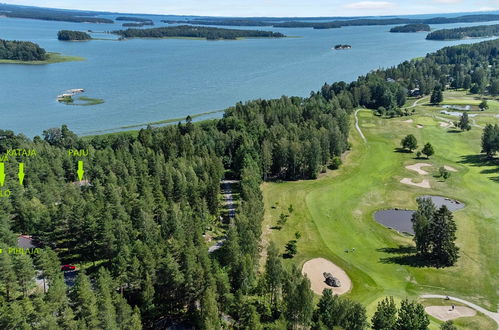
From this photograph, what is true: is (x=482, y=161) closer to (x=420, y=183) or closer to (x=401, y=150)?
(x=401, y=150)

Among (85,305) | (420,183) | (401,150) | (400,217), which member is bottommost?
(400,217)

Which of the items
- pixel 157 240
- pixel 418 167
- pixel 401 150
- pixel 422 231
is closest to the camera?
pixel 157 240

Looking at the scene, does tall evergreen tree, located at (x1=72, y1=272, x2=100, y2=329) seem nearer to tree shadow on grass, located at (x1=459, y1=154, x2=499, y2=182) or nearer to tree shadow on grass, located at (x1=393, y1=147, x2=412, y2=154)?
tree shadow on grass, located at (x1=459, y1=154, x2=499, y2=182)

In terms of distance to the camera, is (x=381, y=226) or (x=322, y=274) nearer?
(x=322, y=274)

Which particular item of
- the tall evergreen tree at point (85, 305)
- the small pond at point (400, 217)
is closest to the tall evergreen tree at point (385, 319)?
the tall evergreen tree at point (85, 305)

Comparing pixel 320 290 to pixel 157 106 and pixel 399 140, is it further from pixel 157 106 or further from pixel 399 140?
pixel 157 106

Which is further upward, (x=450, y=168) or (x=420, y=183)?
(x=450, y=168)

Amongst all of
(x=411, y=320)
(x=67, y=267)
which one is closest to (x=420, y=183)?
(x=411, y=320)

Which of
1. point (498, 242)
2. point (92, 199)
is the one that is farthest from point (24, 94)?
point (498, 242)

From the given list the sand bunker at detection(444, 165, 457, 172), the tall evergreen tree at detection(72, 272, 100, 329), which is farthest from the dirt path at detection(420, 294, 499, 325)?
the sand bunker at detection(444, 165, 457, 172)
